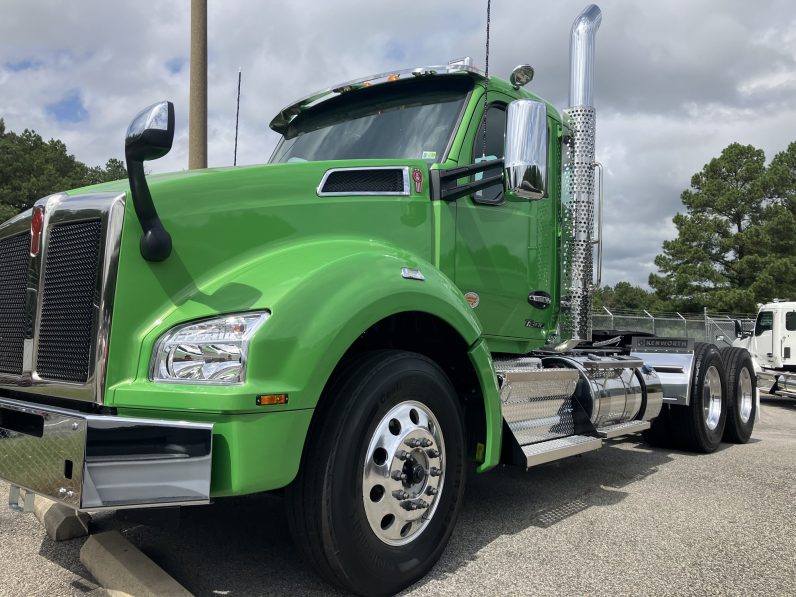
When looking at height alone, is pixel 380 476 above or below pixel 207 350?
below

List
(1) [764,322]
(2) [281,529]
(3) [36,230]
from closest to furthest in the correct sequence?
1. (3) [36,230]
2. (2) [281,529]
3. (1) [764,322]

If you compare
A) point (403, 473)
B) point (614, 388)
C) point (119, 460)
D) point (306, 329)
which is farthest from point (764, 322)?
point (119, 460)

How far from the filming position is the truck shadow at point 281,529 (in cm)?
307

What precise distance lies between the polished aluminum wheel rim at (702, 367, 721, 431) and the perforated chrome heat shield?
2.53 meters

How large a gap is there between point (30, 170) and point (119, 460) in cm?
3979

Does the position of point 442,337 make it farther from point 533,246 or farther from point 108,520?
point 108,520

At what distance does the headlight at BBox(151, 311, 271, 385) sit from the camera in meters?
2.44

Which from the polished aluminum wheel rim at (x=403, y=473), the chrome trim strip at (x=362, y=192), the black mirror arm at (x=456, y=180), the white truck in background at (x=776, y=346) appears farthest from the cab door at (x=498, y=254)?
the white truck in background at (x=776, y=346)

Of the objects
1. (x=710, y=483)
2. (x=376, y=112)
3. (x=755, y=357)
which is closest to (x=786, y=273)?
(x=755, y=357)

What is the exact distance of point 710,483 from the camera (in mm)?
5324

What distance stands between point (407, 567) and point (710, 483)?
11.1 ft

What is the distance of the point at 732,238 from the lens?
33281 millimetres

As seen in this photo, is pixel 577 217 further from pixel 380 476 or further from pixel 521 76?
pixel 380 476

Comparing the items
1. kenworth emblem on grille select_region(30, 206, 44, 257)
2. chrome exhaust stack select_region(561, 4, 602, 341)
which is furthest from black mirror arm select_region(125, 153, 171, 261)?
chrome exhaust stack select_region(561, 4, 602, 341)
